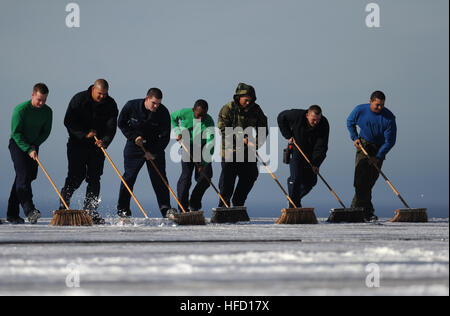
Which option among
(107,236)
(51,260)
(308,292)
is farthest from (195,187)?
(308,292)

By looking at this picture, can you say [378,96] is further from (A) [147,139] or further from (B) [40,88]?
(B) [40,88]

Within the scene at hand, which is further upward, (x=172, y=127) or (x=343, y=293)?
(x=172, y=127)

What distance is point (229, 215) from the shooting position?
394 inches

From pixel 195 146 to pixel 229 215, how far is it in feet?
4.24

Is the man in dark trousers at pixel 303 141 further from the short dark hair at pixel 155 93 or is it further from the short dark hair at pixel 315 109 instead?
the short dark hair at pixel 155 93

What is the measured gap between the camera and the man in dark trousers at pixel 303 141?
10664 millimetres

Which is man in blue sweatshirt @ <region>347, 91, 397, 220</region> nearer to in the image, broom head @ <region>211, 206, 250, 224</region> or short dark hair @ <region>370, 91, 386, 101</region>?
short dark hair @ <region>370, 91, 386, 101</region>

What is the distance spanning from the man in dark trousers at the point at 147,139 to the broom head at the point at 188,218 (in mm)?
678

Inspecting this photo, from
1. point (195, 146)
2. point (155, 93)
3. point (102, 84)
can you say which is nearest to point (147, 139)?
point (155, 93)

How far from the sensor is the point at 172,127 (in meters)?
10.9
